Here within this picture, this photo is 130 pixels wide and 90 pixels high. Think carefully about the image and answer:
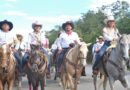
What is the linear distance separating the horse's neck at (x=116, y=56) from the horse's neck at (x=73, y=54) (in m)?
1.21

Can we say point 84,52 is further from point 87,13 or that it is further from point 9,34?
point 87,13

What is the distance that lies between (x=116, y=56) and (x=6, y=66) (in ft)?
12.3

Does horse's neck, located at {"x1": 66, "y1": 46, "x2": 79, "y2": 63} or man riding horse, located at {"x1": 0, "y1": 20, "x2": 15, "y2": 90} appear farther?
horse's neck, located at {"x1": 66, "y1": 46, "x2": 79, "y2": 63}

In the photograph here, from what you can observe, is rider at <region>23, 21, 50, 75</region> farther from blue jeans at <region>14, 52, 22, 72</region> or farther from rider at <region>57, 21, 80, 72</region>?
rider at <region>57, 21, 80, 72</region>

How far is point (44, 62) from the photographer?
1361 centimetres

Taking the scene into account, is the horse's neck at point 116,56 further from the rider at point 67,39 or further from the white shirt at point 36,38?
the white shirt at point 36,38

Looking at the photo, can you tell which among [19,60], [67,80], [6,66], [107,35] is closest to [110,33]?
[107,35]

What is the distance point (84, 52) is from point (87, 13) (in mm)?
97681

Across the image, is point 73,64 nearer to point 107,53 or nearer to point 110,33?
point 107,53

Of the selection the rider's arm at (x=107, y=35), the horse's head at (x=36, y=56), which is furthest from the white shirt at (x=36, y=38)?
the rider's arm at (x=107, y=35)

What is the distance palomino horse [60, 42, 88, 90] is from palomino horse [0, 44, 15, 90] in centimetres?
206

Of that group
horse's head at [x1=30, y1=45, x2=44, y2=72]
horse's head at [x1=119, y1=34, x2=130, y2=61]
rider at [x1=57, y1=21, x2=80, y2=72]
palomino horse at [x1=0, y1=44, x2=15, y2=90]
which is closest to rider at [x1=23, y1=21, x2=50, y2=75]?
horse's head at [x1=30, y1=45, x2=44, y2=72]

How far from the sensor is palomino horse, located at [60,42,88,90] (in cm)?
1404

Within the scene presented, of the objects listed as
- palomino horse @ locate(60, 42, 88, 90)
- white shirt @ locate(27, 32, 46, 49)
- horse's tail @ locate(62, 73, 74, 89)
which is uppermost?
white shirt @ locate(27, 32, 46, 49)
